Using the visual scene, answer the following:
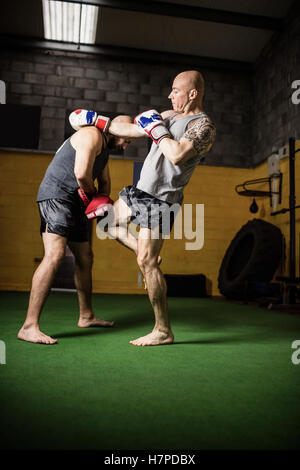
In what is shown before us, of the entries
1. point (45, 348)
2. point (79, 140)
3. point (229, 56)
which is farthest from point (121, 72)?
point (45, 348)

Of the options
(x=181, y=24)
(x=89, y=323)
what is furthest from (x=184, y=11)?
(x=89, y=323)

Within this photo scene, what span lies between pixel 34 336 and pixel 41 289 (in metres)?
0.28

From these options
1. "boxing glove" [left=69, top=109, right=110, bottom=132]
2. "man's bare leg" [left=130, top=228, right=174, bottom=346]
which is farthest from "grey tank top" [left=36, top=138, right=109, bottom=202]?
"man's bare leg" [left=130, top=228, right=174, bottom=346]

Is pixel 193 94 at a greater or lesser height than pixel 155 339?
greater

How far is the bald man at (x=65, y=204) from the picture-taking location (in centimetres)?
226

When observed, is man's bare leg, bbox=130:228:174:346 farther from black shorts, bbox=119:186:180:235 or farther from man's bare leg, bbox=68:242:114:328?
man's bare leg, bbox=68:242:114:328

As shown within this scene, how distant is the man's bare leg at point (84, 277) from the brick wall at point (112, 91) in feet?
15.6

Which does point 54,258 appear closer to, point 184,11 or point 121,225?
point 121,225

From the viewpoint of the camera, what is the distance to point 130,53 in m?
7.33

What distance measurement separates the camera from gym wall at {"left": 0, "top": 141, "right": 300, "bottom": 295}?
22.5 ft

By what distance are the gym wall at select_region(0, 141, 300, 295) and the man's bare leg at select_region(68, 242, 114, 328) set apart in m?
4.11
